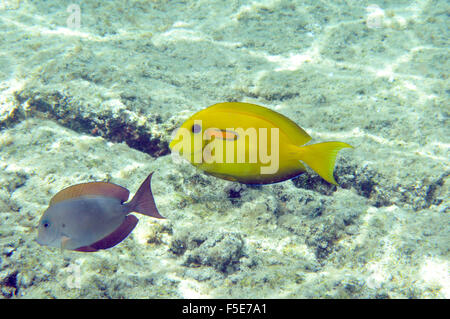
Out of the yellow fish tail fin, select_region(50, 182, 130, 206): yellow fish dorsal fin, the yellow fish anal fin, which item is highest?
the yellow fish anal fin

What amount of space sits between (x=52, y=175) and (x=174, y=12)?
3821 millimetres

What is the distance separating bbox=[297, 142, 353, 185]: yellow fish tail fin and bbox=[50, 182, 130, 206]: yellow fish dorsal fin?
0.99m

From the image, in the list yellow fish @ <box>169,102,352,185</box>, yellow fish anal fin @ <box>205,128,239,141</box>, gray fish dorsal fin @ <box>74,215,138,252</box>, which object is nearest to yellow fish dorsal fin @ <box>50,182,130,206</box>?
gray fish dorsal fin @ <box>74,215,138,252</box>

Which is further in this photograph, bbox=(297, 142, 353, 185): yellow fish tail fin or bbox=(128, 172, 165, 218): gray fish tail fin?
bbox=(128, 172, 165, 218): gray fish tail fin

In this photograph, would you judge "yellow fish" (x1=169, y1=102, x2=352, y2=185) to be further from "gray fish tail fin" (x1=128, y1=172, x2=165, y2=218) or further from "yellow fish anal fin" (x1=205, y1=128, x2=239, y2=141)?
"gray fish tail fin" (x1=128, y1=172, x2=165, y2=218)

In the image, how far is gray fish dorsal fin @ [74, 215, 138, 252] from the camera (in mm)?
1483

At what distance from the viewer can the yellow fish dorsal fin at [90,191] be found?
1.50 metres

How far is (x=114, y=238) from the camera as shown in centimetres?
150

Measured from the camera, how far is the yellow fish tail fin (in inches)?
55.5

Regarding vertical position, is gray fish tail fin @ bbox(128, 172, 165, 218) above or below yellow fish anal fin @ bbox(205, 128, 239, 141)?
below

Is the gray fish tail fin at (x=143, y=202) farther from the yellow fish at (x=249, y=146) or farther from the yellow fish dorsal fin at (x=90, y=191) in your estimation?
the yellow fish at (x=249, y=146)

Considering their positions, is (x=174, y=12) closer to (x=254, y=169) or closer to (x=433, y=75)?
(x=433, y=75)

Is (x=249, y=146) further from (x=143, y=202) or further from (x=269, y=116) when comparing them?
(x=143, y=202)

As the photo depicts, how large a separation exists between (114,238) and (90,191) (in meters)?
0.28
